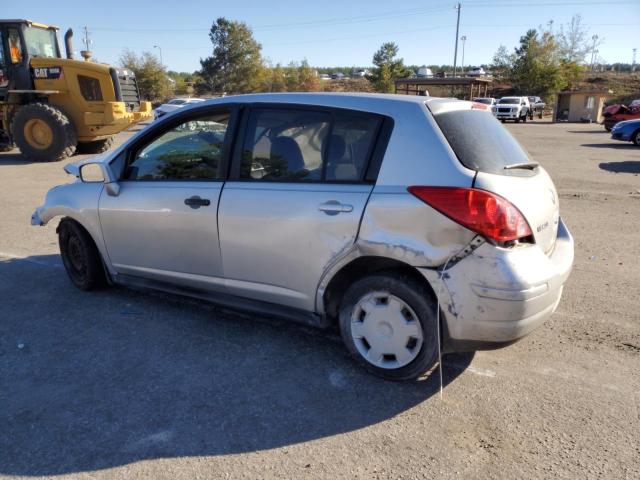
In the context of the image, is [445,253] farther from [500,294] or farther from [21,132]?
[21,132]

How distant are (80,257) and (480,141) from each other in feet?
11.9

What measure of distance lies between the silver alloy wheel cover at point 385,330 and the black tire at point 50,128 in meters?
12.9

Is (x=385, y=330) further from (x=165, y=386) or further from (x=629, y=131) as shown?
(x=629, y=131)

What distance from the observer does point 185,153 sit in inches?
159

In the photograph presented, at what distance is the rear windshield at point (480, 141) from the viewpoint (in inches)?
118

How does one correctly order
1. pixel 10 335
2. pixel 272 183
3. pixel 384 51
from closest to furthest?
pixel 272 183, pixel 10 335, pixel 384 51

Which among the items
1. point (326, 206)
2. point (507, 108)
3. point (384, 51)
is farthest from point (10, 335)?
point (384, 51)

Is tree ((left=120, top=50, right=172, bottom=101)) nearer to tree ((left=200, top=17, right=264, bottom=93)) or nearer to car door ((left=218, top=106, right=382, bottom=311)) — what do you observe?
tree ((left=200, top=17, right=264, bottom=93))

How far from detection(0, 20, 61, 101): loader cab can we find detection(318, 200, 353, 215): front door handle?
13973 millimetres

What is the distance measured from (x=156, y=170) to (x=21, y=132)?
39.8 feet

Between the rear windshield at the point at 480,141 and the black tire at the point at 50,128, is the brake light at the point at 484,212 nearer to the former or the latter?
the rear windshield at the point at 480,141

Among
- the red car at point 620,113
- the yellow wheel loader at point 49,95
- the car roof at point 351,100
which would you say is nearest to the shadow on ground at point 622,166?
the car roof at point 351,100

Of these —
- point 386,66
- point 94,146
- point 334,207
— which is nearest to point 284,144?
point 334,207

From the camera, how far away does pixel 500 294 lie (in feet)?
9.04
